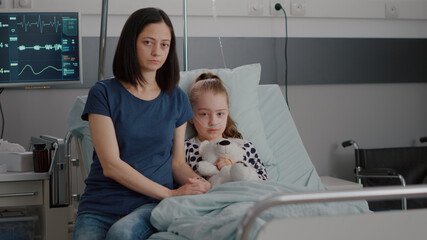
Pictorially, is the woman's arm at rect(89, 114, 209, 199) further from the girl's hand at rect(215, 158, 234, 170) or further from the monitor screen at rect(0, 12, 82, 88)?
the monitor screen at rect(0, 12, 82, 88)

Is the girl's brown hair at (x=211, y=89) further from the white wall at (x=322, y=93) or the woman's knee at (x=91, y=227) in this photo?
the white wall at (x=322, y=93)

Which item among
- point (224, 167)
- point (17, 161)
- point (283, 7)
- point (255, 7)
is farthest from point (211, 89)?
point (283, 7)

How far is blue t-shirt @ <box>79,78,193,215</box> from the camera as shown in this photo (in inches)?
64.6

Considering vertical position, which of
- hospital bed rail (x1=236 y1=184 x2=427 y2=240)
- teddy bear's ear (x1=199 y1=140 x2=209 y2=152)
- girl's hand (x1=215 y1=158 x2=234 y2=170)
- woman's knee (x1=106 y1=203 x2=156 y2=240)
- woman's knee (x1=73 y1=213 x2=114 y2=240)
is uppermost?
hospital bed rail (x1=236 y1=184 x2=427 y2=240)

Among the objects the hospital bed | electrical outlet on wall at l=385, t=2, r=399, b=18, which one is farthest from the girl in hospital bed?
electrical outlet on wall at l=385, t=2, r=399, b=18

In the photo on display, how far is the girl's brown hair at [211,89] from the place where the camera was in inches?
77.7

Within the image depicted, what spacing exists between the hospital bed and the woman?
0.18 m

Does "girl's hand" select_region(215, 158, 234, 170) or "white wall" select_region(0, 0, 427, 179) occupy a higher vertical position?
"white wall" select_region(0, 0, 427, 179)

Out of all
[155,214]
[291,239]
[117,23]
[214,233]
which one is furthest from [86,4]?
[291,239]

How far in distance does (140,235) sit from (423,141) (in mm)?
2259

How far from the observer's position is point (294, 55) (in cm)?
311

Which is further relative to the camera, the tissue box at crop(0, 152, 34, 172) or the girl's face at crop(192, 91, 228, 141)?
the tissue box at crop(0, 152, 34, 172)

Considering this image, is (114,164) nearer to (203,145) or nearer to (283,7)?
(203,145)

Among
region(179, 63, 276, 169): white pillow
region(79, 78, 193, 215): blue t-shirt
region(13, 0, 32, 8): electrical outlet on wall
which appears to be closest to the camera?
region(79, 78, 193, 215): blue t-shirt
